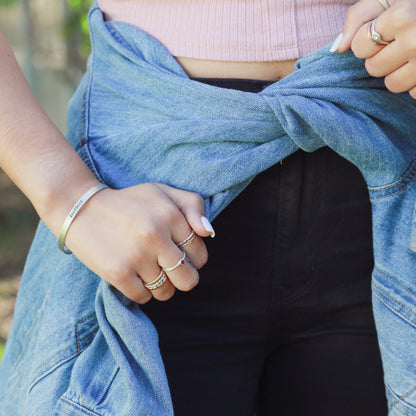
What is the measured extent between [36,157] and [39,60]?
15.0ft

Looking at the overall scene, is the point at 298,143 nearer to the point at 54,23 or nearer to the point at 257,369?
the point at 257,369

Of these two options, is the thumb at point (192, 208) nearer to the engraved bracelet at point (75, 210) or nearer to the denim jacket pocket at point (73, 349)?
the engraved bracelet at point (75, 210)

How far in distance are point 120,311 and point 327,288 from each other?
0.45 metres

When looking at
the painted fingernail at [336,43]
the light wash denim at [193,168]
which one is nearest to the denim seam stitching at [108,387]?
the light wash denim at [193,168]

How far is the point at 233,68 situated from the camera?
973mm

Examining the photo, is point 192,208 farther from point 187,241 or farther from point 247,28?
point 247,28

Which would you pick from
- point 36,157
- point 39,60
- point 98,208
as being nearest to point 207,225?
point 98,208

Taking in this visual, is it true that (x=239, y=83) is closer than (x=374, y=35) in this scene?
No

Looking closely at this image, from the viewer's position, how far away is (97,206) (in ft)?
2.79

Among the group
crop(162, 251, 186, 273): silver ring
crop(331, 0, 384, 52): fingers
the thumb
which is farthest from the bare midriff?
crop(162, 251, 186, 273): silver ring

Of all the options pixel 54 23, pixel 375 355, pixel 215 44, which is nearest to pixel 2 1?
pixel 54 23

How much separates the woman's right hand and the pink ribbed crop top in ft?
0.93

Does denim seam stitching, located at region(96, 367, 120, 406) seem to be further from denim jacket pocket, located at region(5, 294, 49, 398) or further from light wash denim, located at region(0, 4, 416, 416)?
denim jacket pocket, located at region(5, 294, 49, 398)

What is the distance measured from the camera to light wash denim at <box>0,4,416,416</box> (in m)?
0.87
